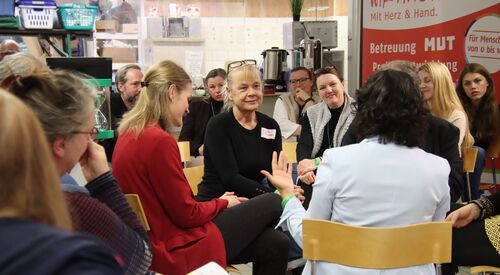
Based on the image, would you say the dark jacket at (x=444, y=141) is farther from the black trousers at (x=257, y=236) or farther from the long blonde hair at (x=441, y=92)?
the long blonde hair at (x=441, y=92)

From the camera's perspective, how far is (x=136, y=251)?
151 centimetres

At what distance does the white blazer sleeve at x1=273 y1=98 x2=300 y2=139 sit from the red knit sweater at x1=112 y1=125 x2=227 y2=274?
2672mm

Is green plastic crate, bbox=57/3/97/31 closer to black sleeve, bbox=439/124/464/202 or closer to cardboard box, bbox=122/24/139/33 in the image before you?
black sleeve, bbox=439/124/464/202

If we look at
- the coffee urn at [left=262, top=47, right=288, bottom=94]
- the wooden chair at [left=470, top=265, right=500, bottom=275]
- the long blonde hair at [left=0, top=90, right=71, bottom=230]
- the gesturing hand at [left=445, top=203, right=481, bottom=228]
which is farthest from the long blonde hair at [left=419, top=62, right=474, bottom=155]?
the long blonde hair at [left=0, top=90, right=71, bottom=230]

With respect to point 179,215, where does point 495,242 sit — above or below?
below

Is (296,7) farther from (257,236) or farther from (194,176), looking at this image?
(257,236)

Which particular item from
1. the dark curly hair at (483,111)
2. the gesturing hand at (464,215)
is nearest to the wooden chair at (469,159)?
the dark curly hair at (483,111)

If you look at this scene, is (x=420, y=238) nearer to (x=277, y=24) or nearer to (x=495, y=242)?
(x=495, y=242)

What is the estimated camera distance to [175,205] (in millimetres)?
2180

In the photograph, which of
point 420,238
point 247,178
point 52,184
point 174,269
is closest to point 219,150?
point 247,178

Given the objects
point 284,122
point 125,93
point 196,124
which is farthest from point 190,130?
point 284,122

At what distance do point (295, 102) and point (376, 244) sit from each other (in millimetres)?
3414

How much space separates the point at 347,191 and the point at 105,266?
4.13 ft

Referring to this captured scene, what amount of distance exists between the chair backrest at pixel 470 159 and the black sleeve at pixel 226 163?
168cm
